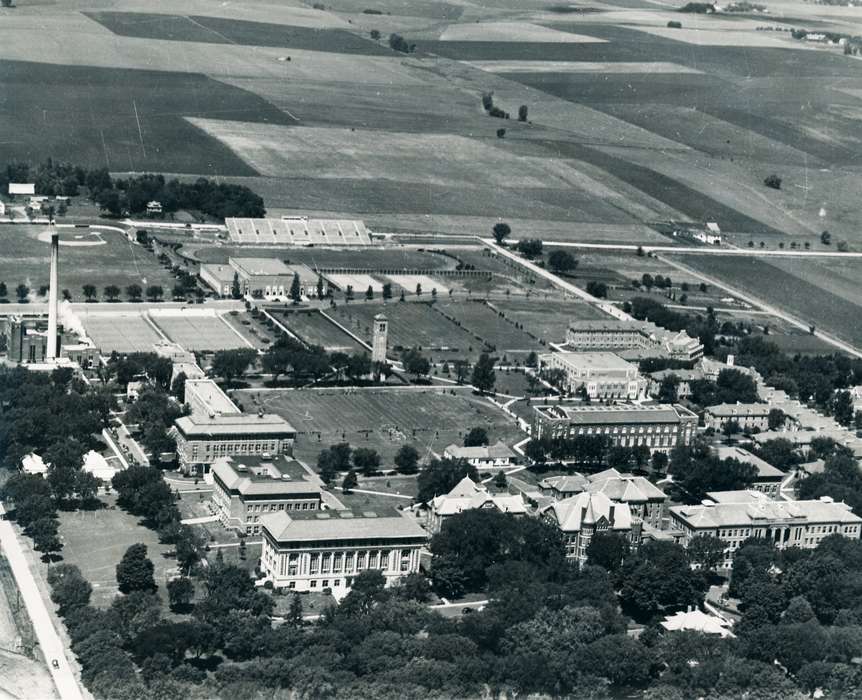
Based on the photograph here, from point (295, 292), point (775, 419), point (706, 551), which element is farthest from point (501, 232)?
point (706, 551)

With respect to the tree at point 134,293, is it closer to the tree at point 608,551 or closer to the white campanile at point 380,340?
the white campanile at point 380,340

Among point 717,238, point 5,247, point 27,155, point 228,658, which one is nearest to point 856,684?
point 228,658

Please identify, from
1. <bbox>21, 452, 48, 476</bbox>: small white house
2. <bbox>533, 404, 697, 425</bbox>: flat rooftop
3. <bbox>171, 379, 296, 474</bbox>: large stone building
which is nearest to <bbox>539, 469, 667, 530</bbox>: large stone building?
<bbox>533, 404, 697, 425</bbox>: flat rooftop

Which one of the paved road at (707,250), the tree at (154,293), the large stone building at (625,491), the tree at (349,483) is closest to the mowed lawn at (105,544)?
the tree at (349,483)

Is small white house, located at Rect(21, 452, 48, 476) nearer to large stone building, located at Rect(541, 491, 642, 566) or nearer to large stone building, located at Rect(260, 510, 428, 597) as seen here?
large stone building, located at Rect(260, 510, 428, 597)

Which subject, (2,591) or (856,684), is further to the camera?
(2,591)

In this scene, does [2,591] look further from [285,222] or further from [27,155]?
[27,155]

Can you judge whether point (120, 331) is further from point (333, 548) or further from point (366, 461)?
point (333, 548)
